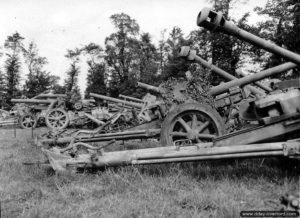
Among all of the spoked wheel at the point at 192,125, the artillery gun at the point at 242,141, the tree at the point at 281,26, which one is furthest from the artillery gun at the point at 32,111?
the tree at the point at 281,26

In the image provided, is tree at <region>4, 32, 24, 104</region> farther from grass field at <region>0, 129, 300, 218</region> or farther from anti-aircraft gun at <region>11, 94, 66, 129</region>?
grass field at <region>0, 129, 300, 218</region>

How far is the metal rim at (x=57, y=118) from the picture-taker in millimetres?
15672

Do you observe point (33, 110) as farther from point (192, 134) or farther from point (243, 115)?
point (243, 115)

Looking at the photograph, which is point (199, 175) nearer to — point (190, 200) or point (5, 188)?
point (190, 200)

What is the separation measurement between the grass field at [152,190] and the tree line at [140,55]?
84.2 feet

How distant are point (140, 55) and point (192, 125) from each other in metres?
41.7

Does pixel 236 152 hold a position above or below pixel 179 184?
above

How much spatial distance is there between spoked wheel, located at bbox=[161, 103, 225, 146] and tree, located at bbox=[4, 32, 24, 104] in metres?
46.8

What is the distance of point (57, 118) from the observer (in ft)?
51.6

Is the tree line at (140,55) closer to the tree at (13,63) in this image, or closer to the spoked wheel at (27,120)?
the tree at (13,63)

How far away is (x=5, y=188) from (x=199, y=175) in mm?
2340

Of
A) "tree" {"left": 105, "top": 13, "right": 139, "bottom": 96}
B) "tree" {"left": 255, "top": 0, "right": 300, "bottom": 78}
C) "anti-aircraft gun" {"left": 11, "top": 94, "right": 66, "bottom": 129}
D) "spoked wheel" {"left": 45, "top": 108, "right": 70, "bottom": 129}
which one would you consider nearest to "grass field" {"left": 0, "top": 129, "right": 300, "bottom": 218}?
"spoked wheel" {"left": 45, "top": 108, "right": 70, "bottom": 129}

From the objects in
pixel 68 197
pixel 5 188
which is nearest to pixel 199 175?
pixel 68 197

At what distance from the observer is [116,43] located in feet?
150
